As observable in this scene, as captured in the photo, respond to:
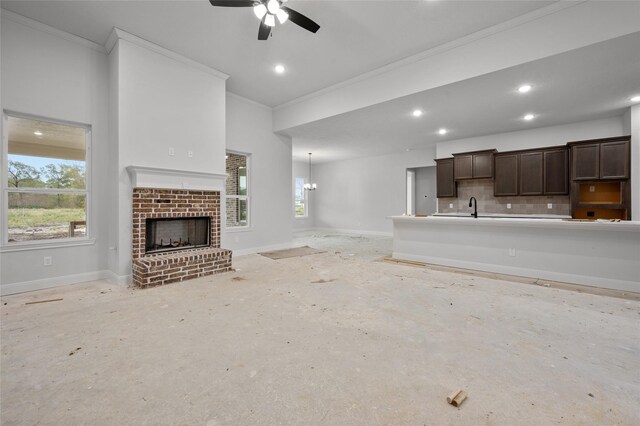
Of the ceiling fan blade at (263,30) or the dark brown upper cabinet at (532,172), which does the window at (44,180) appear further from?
the dark brown upper cabinet at (532,172)

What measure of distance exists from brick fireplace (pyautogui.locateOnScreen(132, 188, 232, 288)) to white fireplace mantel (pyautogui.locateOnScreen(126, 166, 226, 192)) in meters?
0.08

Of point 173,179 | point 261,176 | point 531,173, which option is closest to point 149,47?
point 173,179

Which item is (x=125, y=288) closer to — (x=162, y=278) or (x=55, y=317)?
(x=162, y=278)

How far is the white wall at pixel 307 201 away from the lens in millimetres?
11672

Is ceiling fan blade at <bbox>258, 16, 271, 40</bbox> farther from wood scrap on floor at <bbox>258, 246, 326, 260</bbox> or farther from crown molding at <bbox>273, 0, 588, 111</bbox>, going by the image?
wood scrap on floor at <bbox>258, 246, 326, 260</bbox>

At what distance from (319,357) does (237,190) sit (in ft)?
17.2

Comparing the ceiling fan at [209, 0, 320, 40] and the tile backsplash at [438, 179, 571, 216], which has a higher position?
the ceiling fan at [209, 0, 320, 40]

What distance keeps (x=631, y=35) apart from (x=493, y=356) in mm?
3851

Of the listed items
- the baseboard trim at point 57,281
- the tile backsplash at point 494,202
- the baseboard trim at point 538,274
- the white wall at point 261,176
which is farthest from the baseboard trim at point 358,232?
the baseboard trim at point 57,281

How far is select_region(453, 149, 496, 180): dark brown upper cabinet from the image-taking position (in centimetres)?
691

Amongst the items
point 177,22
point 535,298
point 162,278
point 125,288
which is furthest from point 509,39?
point 125,288

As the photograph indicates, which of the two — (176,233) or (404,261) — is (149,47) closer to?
(176,233)

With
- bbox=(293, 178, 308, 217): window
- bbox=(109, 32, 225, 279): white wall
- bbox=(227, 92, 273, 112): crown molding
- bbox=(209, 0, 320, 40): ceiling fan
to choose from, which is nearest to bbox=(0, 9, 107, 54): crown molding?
bbox=(109, 32, 225, 279): white wall

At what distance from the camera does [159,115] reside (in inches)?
165
